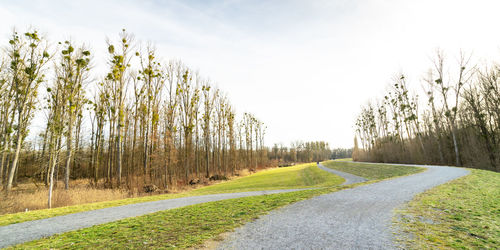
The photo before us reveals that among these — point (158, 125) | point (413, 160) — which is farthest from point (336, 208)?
point (413, 160)

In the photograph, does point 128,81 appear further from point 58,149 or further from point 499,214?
point 499,214

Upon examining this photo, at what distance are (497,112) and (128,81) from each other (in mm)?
39729

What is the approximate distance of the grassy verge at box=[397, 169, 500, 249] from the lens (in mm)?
4234

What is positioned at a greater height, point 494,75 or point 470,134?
point 494,75

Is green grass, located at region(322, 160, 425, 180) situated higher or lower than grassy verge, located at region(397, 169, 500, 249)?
lower

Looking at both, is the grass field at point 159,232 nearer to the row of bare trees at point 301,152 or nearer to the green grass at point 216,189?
the green grass at point 216,189

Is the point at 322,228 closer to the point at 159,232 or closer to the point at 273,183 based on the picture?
the point at 159,232

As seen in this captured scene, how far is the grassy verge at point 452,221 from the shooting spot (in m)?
4.23

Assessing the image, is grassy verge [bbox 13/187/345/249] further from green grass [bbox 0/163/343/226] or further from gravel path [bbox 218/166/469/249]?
green grass [bbox 0/163/343/226]

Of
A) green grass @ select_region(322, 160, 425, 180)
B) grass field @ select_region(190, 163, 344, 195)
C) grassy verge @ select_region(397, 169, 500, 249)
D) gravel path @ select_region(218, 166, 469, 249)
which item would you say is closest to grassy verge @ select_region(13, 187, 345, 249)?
gravel path @ select_region(218, 166, 469, 249)

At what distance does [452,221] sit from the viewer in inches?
216

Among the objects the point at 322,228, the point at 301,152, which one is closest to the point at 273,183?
the point at 322,228

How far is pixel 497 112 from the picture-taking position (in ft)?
75.3

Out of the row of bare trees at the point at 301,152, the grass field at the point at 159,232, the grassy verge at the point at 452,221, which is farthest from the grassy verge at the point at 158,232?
the row of bare trees at the point at 301,152
